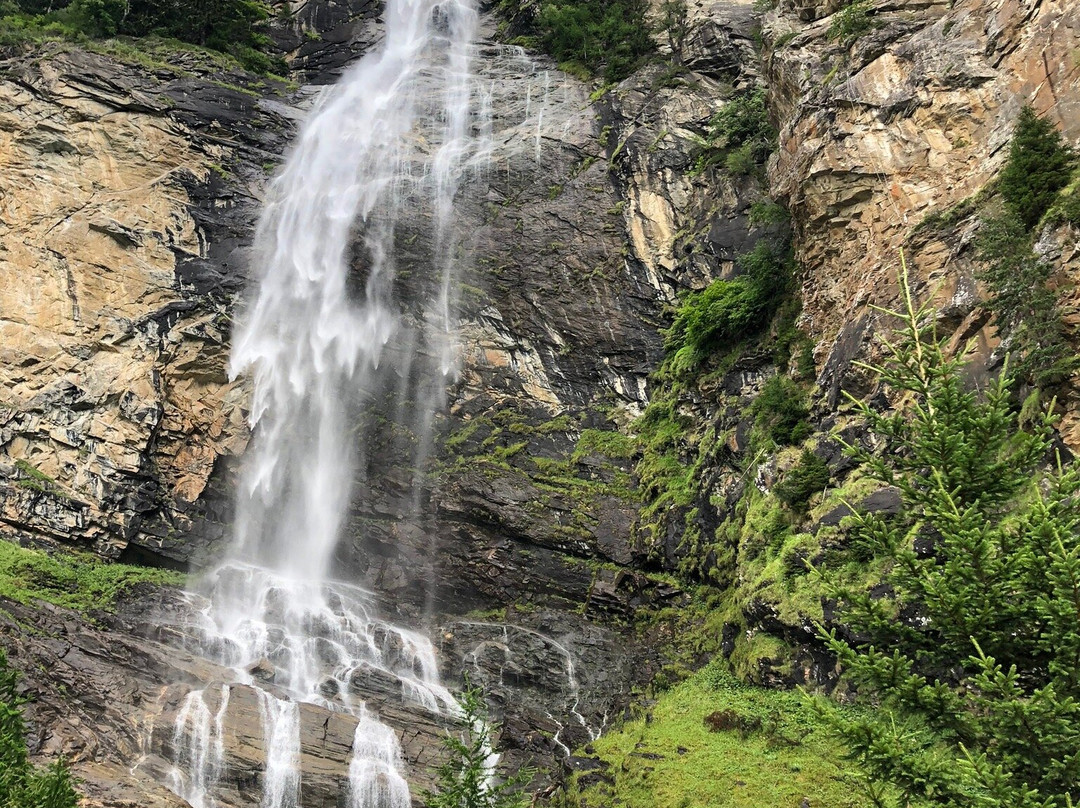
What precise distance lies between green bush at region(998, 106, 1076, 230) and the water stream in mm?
16261

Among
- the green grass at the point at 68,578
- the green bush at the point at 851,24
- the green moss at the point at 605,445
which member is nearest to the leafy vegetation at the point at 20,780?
the green grass at the point at 68,578

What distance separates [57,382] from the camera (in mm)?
24828

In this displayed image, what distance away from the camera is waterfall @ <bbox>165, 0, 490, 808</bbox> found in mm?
17297

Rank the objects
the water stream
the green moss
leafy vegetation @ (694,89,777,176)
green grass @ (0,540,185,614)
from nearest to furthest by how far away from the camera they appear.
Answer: the water stream → green grass @ (0,540,185,614) → the green moss → leafy vegetation @ (694,89,777,176)

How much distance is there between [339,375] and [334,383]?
13.9 inches

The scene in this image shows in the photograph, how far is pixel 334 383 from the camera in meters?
28.9

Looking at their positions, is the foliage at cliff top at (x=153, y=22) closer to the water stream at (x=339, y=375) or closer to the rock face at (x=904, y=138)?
the water stream at (x=339, y=375)

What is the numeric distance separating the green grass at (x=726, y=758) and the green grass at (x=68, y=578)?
13.3 m

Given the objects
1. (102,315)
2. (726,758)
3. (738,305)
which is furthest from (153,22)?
(726,758)

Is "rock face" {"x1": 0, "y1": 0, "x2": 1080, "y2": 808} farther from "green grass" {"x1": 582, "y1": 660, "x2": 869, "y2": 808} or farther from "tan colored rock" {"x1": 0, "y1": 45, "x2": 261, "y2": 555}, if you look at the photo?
"green grass" {"x1": 582, "y1": 660, "x2": 869, "y2": 808}

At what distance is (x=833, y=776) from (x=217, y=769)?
11860mm

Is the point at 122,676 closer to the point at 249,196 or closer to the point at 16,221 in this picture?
the point at 16,221

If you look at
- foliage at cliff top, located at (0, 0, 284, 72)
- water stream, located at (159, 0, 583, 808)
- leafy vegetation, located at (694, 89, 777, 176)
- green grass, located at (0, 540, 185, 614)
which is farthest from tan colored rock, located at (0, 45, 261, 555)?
leafy vegetation, located at (694, 89, 777, 176)

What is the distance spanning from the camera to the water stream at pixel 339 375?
57.1ft
